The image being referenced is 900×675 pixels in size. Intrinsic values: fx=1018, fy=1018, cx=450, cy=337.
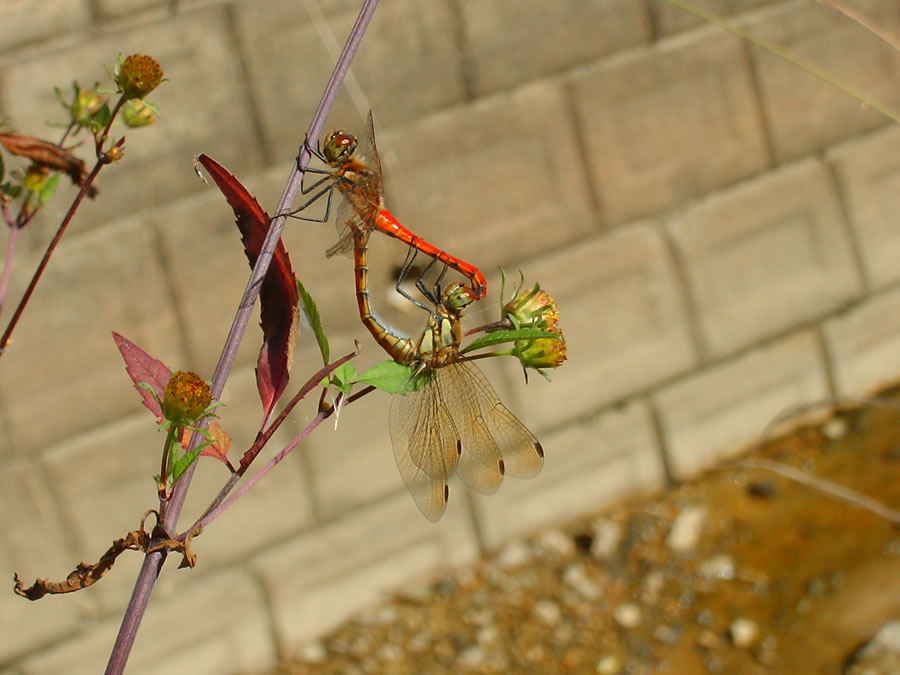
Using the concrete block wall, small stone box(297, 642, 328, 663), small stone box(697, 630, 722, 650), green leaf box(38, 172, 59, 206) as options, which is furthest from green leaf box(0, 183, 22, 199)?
small stone box(697, 630, 722, 650)

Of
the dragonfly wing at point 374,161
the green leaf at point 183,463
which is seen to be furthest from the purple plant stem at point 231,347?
the dragonfly wing at point 374,161

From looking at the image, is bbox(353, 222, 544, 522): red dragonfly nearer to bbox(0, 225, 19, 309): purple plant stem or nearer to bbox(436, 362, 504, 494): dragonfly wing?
Answer: bbox(436, 362, 504, 494): dragonfly wing

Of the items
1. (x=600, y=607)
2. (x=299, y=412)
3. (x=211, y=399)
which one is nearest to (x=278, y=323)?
(x=211, y=399)

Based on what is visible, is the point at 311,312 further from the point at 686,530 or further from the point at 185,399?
the point at 686,530

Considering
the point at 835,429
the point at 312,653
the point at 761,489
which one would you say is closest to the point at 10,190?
the point at 312,653

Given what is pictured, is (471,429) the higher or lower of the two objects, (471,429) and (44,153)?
the lower

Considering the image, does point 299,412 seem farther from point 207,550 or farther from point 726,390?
point 726,390
